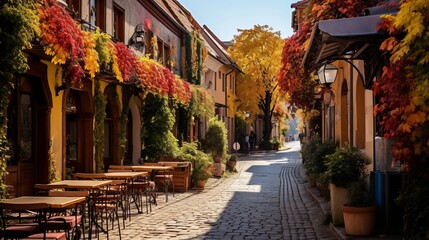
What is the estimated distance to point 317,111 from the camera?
856 inches

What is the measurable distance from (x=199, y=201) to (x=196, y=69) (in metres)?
10.8

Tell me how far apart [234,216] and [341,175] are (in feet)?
10.3

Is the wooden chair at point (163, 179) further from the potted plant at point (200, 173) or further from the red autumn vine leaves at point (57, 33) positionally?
the red autumn vine leaves at point (57, 33)

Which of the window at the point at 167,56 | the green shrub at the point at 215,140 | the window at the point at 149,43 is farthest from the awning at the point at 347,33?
the green shrub at the point at 215,140

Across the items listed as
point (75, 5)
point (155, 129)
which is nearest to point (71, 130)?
point (75, 5)

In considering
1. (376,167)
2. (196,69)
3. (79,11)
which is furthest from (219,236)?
(196,69)

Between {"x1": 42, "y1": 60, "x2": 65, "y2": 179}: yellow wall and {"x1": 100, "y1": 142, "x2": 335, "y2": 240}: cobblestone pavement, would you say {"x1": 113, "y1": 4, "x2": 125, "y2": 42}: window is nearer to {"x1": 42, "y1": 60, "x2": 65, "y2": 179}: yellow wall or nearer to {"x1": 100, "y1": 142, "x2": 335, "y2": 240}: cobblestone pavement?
{"x1": 42, "y1": 60, "x2": 65, "y2": 179}: yellow wall

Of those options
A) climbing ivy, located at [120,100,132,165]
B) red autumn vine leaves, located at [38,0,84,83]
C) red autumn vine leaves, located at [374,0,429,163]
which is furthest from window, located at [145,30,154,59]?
red autumn vine leaves, located at [374,0,429,163]

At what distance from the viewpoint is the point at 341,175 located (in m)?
9.49

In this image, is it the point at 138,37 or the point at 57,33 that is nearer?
the point at 57,33

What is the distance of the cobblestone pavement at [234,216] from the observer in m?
9.67

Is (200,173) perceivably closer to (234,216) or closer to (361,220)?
(234,216)

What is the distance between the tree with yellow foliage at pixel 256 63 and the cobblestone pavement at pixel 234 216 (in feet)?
85.0

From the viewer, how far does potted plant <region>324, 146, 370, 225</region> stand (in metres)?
9.47
